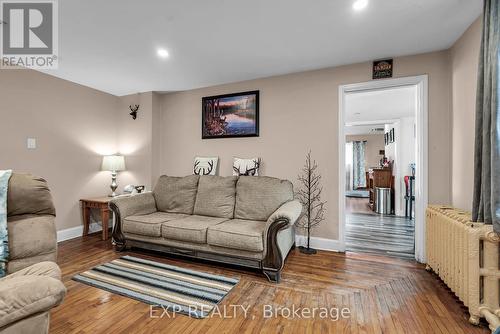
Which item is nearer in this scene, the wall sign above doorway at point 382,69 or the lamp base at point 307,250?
the wall sign above doorway at point 382,69

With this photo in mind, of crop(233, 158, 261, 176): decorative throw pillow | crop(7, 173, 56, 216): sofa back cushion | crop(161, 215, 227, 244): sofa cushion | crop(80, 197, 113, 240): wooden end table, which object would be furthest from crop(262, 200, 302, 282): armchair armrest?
crop(80, 197, 113, 240): wooden end table

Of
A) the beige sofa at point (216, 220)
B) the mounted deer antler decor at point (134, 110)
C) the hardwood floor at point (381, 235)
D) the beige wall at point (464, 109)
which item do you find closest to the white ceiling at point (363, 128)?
the hardwood floor at point (381, 235)

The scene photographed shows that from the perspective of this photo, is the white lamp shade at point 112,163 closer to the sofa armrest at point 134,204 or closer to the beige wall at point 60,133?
the beige wall at point 60,133

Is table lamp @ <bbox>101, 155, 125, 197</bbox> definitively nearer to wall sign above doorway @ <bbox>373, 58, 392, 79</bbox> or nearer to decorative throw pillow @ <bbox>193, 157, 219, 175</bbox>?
decorative throw pillow @ <bbox>193, 157, 219, 175</bbox>

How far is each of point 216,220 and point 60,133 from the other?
261cm

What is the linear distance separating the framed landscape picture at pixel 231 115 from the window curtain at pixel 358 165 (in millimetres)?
7874

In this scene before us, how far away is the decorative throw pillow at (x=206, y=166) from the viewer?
3.64 meters

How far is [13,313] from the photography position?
0.92 meters

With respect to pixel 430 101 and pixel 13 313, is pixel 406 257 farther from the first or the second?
pixel 13 313

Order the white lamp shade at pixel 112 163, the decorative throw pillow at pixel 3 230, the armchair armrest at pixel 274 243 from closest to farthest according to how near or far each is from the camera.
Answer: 1. the decorative throw pillow at pixel 3 230
2. the armchair armrest at pixel 274 243
3. the white lamp shade at pixel 112 163

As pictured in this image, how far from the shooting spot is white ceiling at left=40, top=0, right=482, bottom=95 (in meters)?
1.89

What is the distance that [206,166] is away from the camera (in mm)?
3664

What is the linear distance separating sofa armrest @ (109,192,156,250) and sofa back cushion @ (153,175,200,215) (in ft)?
0.72

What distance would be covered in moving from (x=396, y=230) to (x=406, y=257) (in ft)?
4.25
